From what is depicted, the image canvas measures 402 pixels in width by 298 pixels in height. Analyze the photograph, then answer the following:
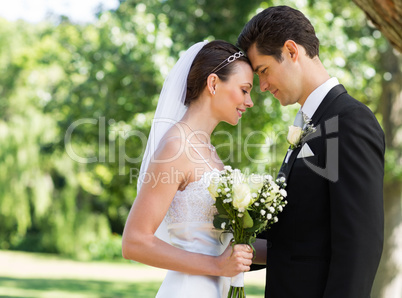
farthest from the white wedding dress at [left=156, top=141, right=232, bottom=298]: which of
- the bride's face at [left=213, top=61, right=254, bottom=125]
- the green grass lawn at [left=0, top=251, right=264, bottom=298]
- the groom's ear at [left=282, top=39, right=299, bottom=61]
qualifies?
the green grass lawn at [left=0, top=251, right=264, bottom=298]

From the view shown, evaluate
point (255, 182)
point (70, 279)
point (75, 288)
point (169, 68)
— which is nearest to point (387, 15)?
point (255, 182)

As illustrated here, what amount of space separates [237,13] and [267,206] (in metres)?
8.10

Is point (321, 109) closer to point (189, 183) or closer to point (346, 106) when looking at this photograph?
point (346, 106)

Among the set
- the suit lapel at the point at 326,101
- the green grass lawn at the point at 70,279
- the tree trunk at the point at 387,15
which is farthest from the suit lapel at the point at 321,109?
the green grass lawn at the point at 70,279

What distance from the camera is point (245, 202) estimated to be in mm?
2656

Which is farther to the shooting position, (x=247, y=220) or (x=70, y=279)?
(x=70, y=279)

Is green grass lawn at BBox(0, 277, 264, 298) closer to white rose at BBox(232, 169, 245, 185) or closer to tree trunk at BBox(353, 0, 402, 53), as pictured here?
white rose at BBox(232, 169, 245, 185)

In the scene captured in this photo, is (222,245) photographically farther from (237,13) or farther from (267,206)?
(237,13)

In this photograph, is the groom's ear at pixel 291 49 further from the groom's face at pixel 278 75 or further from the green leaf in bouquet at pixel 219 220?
the green leaf in bouquet at pixel 219 220

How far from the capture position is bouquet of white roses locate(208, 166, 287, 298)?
2666 millimetres

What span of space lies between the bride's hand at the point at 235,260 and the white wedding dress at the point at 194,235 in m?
0.21

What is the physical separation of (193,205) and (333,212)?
2.81 feet

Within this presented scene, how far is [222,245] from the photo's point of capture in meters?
3.08

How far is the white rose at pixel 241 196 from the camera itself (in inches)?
104
